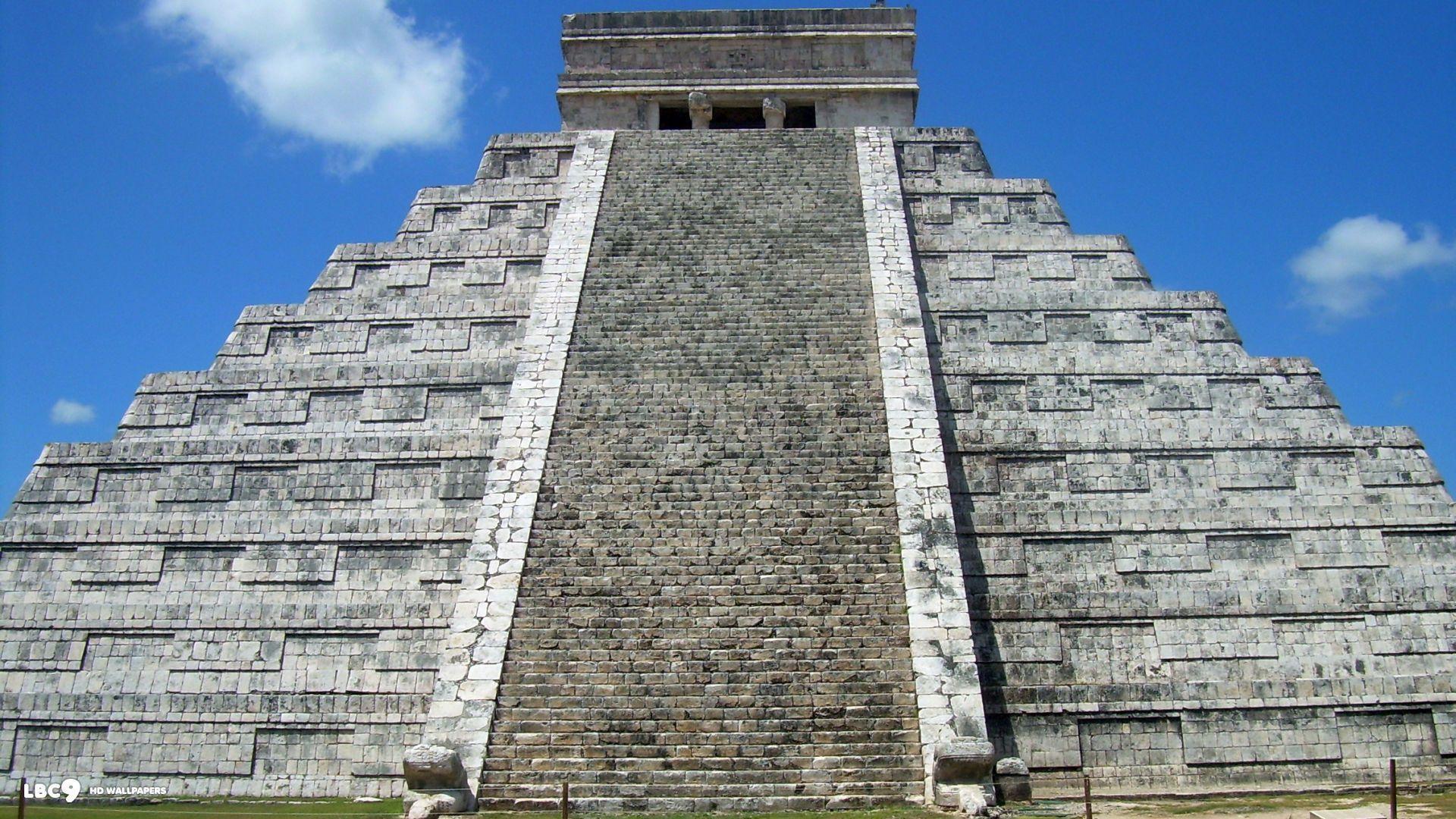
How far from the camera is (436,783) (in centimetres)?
813

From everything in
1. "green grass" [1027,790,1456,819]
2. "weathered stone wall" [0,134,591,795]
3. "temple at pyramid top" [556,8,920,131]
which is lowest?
"green grass" [1027,790,1456,819]

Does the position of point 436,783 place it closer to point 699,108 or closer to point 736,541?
point 736,541

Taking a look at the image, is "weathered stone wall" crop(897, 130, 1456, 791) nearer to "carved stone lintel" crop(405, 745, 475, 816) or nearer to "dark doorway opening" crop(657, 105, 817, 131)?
"carved stone lintel" crop(405, 745, 475, 816)

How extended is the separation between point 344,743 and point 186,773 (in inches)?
56.1

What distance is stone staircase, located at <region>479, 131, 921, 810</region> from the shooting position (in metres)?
8.45

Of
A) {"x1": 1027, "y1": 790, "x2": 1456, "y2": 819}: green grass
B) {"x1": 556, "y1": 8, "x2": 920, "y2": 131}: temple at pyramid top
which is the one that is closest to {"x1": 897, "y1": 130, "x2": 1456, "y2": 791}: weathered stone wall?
{"x1": 1027, "y1": 790, "x2": 1456, "y2": 819}: green grass

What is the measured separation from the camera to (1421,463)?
37.7 ft

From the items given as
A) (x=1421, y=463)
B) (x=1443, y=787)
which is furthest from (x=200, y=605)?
(x=1421, y=463)

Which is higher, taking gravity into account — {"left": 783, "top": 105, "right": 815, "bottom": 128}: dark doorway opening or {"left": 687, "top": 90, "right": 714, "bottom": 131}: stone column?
{"left": 783, "top": 105, "right": 815, "bottom": 128}: dark doorway opening

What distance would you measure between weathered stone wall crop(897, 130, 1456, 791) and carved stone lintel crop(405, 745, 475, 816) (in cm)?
453

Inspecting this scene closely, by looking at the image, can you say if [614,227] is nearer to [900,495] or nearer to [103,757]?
[900,495]

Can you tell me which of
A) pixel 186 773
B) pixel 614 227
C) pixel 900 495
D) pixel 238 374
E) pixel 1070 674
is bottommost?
pixel 186 773

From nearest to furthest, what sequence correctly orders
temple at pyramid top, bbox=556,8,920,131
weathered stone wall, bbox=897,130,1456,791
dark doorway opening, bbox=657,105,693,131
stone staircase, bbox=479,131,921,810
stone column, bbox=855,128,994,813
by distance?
stone column, bbox=855,128,994,813, stone staircase, bbox=479,131,921,810, weathered stone wall, bbox=897,130,1456,791, temple at pyramid top, bbox=556,8,920,131, dark doorway opening, bbox=657,105,693,131

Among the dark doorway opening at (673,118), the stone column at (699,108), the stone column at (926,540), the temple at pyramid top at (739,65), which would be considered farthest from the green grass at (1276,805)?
the dark doorway opening at (673,118)
